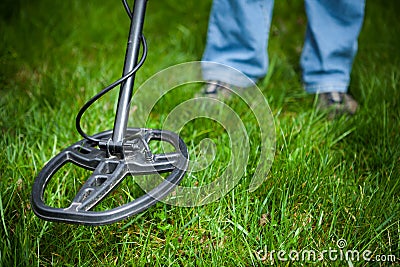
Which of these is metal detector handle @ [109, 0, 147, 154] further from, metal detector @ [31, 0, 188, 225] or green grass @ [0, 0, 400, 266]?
green grass @ [0, 0, 400, 266]

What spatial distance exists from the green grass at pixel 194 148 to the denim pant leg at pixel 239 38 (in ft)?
0.47

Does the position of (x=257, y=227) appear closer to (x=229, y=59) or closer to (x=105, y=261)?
(x=105, y=261)

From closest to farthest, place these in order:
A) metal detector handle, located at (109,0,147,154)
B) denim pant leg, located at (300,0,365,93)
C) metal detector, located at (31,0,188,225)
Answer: metal detector, located at (31,0,188,225), metal detector handle, located at (109,0,147,154), denim pant leg, located at (300,0,365,93)

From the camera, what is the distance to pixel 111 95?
194 centimetres

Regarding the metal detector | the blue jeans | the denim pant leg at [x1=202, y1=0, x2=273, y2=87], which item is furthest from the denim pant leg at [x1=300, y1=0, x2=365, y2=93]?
the metal detector

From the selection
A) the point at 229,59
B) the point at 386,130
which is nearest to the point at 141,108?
the point at 229,59

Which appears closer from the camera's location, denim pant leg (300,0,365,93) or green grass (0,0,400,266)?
green grass (0,0,400,266)

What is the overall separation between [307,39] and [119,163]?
1.23m

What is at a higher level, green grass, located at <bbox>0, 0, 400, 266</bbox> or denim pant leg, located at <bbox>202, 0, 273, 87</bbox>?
denim pant leg, located at <bbox>202, 0, 273, 87</bbox>

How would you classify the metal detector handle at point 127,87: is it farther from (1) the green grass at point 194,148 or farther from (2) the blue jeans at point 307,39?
(2) the blue jeans at point 307,39

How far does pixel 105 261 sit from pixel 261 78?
1.23m

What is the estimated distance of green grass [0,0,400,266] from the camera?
1.22 metres

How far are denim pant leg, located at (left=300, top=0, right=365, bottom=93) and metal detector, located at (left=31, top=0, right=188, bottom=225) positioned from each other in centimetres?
95

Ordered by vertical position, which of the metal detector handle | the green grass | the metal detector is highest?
the metal detector handle
